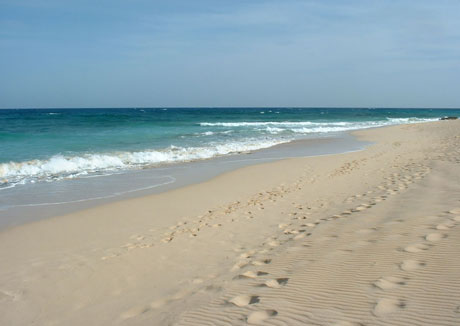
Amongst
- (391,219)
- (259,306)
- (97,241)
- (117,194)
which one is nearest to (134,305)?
(259,306)

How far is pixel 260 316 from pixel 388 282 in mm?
1213

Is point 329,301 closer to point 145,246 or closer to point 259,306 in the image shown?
point 259,306

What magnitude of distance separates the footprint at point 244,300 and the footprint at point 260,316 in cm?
21

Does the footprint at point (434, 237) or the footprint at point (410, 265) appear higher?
the footprint at point (434, 237)

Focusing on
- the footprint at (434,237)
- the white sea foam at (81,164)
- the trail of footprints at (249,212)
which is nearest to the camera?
the footprint at (434,237)

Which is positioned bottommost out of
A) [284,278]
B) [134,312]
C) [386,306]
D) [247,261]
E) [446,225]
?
[134,312]

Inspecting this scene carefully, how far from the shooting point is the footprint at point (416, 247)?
163 inches

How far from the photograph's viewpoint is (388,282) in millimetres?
3471

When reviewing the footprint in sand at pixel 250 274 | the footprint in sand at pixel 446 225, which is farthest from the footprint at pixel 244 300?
the footprint in sand at pixel 446 225

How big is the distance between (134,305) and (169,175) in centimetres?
805

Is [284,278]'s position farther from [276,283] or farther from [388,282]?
[388,282]

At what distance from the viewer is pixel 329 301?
10.8 ft

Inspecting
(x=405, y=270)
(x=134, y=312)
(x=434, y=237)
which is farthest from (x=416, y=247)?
(x=134, y=312)

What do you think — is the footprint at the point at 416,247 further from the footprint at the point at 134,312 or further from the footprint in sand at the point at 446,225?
the footprint at the point at 134,312
